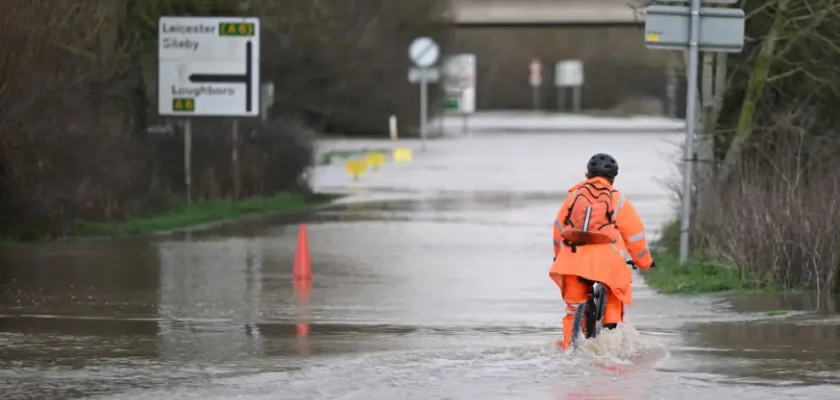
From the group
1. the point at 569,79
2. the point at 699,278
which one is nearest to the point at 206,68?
the point at 699,278

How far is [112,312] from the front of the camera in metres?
13.5

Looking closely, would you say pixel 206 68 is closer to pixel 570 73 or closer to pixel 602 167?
pixel 602 167

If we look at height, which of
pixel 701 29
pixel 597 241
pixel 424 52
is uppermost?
pixel 424 52

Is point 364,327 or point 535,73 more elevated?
point 535,73

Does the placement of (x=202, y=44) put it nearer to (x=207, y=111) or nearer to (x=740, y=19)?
(x=207, y=111)

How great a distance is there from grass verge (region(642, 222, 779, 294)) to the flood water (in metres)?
0.28

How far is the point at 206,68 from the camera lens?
78.5 feet

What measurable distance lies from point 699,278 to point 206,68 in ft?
35.2

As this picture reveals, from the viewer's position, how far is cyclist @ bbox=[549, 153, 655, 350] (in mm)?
10234

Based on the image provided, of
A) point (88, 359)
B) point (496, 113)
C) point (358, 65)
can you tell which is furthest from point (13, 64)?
point (496, 113)

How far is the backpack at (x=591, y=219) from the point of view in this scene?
10.2 meters

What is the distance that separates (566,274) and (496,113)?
92.2 meters

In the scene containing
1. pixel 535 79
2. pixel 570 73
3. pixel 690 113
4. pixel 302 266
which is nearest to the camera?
pixel 690 113

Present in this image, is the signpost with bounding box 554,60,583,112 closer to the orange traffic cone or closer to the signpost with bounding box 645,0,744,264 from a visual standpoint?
the orange traffic cone
